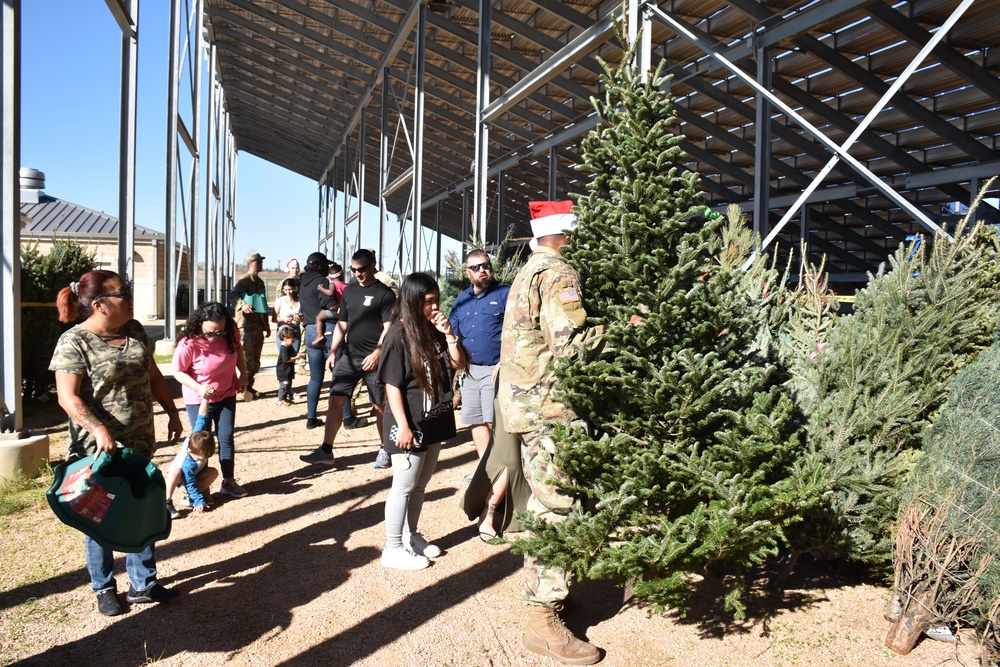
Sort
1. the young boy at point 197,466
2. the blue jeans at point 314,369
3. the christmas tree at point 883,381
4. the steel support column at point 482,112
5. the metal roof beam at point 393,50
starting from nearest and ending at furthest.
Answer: the christmas tree at point 883,381
the young boy at point 197,466
the blue jeans at point 314,369
the steel support column at point 482,112
the metal roof beam at point 393,50

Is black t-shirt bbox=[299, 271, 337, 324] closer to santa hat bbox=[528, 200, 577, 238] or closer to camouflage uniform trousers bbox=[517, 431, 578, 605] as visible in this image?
santa hat bbox=[528, 200, 577, 238]

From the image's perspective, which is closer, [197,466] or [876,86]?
[197,466]

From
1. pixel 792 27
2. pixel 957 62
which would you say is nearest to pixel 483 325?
pixel 792 27

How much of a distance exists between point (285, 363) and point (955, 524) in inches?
321

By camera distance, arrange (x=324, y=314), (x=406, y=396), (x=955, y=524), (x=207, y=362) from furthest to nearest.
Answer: (x=324, y=314)
(x=207, y=362)
(x=406, y=396)
(x=955, y=524)

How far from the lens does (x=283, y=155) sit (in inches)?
1467

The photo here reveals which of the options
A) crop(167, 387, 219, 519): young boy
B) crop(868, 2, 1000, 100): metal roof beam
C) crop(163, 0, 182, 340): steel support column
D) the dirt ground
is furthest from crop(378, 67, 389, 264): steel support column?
the dirt ground

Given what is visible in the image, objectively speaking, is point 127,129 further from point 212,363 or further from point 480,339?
point 480,339

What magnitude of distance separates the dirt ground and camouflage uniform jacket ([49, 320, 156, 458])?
875 millimetres

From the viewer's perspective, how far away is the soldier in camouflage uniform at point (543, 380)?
3.21m

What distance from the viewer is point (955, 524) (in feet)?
9.84

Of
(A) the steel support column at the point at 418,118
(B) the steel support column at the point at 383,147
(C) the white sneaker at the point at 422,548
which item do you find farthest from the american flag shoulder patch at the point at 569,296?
(B) the steel support column at the point at 383,147

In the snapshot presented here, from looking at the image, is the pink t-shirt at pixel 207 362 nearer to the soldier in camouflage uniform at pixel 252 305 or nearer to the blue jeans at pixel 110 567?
the blue jeans at pixel 110 567

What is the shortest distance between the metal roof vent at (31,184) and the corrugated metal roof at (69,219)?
485 millimetres
